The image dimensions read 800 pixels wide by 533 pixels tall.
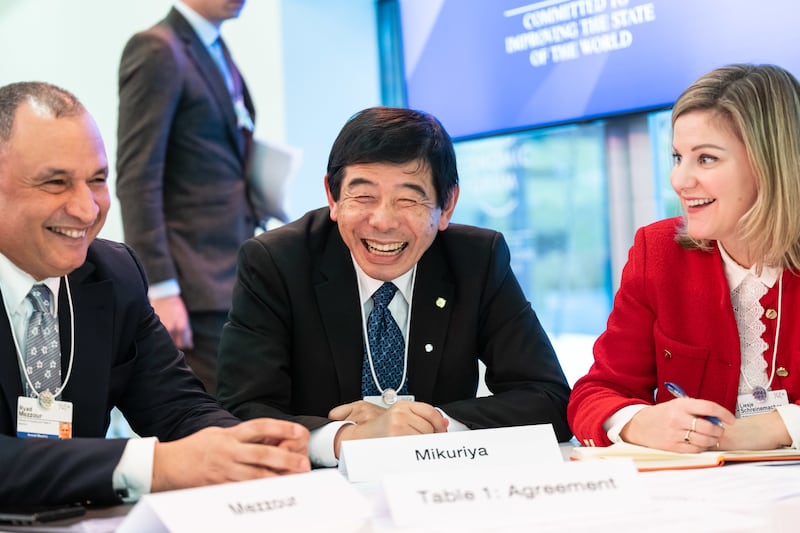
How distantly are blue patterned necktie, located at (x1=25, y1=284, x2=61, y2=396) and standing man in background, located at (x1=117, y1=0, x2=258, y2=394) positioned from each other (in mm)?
2287

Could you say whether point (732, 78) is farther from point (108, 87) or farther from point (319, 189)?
point (108, 87)

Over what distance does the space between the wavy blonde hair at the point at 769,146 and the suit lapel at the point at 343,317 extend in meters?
0.95

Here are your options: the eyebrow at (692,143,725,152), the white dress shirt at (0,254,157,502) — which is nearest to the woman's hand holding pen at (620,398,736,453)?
the eyebrow at (692,143,725,152)

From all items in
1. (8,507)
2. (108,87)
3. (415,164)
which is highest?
(108,87)

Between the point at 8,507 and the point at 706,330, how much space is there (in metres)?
1.51

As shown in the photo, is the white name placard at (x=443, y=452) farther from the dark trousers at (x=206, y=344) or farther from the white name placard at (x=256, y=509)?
the dark trousers at (x=206, y=344)

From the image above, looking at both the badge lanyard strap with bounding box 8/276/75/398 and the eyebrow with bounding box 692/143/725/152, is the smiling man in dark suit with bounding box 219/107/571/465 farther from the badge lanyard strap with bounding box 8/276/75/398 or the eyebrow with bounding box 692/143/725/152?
the eyebrow with bounding box 692/143/725/152

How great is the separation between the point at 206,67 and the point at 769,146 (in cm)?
297

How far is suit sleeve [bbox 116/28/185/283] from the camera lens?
4.34 m

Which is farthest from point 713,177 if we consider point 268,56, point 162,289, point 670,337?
point 268,56

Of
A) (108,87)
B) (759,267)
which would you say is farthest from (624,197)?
(108,87)

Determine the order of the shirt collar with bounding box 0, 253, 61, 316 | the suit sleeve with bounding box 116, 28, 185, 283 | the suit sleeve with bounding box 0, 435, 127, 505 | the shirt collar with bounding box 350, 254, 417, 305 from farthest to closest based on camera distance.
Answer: the suit sleeve with bounding box 116, 28, 185, 283 < the shirt collar with bounding box 350, 254, 417, 305 < the shirt collar with bounding box 0, 253, 61, 316 < the suit sleeve with bounding box 0, 435, 127, 505

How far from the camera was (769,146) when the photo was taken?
2178mm

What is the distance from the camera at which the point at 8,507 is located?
61.9 inches
